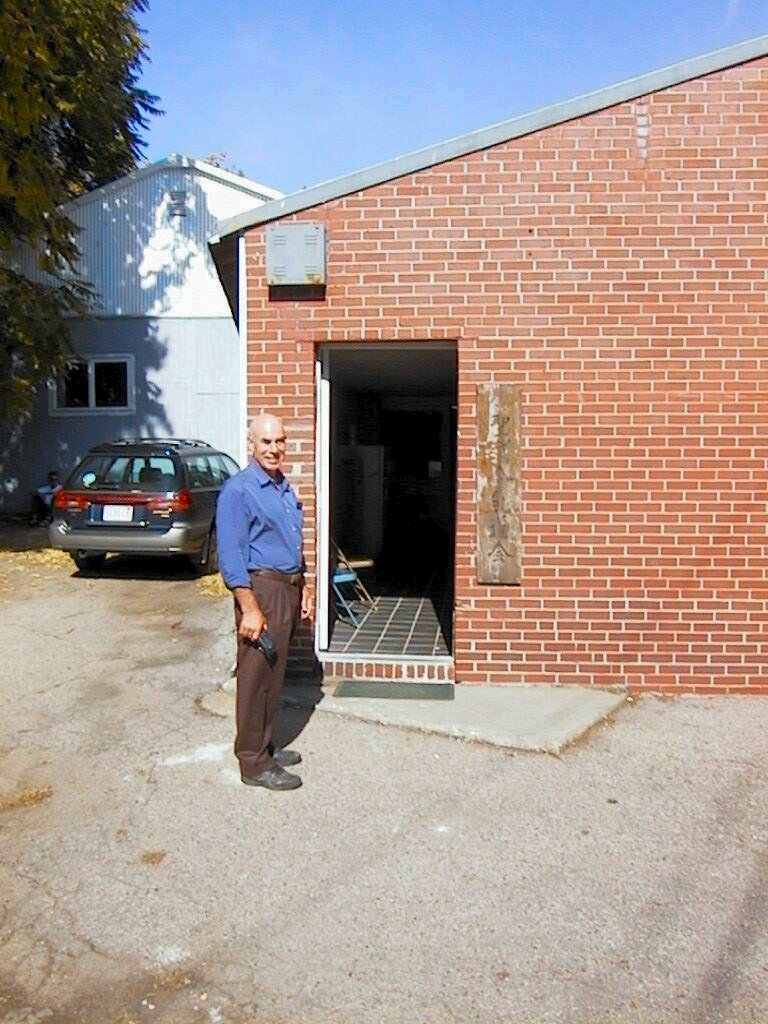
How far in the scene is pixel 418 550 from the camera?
557 inches

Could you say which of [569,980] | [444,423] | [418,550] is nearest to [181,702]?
[569,980]

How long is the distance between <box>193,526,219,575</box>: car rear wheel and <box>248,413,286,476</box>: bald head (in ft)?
23.7

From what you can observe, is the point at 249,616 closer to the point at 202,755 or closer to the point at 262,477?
the point at 262,477

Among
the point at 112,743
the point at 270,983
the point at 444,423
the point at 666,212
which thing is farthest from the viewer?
the point at 444,423

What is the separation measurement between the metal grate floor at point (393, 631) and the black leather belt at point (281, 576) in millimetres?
Result: 2107

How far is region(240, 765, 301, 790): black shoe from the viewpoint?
4609 millimetres

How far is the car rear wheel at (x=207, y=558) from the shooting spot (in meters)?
11.7

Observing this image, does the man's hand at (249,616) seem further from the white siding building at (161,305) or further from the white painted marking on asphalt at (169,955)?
the white siding building at (161,305)

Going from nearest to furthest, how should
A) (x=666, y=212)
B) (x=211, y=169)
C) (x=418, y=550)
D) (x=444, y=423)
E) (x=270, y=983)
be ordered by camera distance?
(x=270, y=983) → (x=666, y=212) → (x=418, y=550) → (x=444, y=423) → (x=211, y=169)

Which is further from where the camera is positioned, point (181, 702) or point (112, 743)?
point (181, 702)

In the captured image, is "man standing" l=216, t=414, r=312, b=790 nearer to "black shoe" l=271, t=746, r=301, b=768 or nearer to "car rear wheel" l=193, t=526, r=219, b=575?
"black shoe" l=271, t=746, r=301, b=768

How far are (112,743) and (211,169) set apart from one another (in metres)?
14.9

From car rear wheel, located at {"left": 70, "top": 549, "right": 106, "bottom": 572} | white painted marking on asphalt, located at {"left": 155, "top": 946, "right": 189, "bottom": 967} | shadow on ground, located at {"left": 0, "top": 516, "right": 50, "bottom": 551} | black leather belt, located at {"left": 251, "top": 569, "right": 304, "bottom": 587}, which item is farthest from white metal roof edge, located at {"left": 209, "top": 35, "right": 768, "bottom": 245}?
shadow on ground, located at {"left": 0, "top": 516, "right": 50, "bottom": 551}

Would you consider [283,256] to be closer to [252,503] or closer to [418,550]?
[252,503]
